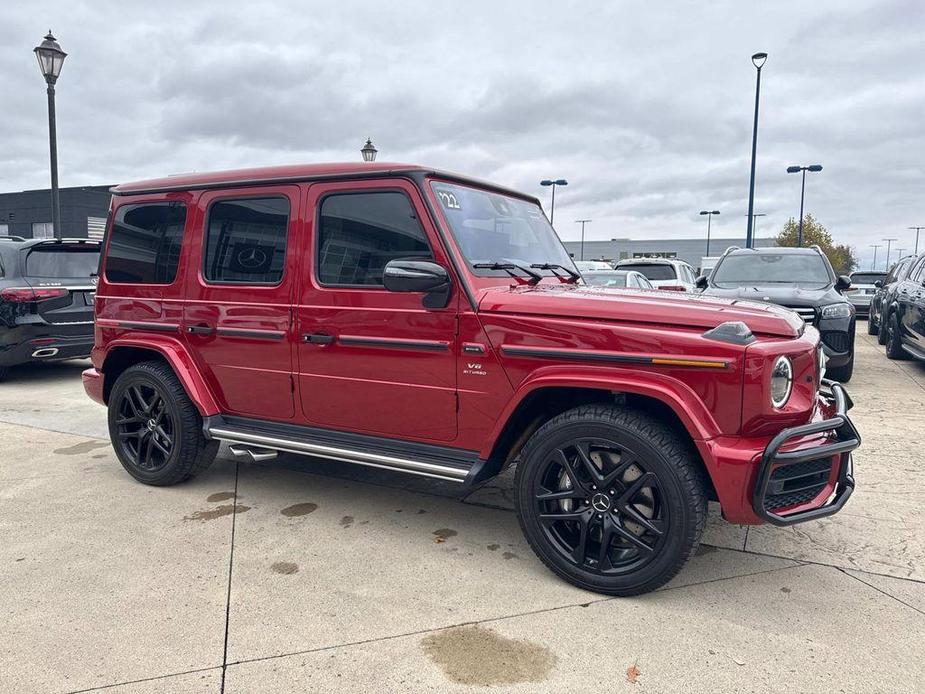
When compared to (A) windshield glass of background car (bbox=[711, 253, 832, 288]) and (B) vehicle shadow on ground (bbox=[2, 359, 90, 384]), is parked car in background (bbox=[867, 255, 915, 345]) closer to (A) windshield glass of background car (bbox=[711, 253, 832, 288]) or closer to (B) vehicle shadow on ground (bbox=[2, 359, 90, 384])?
(A) windshield glass of background car (bbox=[711, 253, 832, 288])

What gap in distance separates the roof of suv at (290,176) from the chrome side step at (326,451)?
1457 mm

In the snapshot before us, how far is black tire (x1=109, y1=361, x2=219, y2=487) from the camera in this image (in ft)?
13.5

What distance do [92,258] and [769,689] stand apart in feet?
28.1

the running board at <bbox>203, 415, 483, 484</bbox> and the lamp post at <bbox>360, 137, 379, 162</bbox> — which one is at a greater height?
the lamp post at <bbox>360, 137, 379, 162</bbox>

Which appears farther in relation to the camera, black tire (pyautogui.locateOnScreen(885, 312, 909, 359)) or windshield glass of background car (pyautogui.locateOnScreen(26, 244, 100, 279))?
black tire (pyautogui.locateOnScreen(885, 312, 909, 359))

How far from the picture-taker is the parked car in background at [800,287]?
23.7 feet

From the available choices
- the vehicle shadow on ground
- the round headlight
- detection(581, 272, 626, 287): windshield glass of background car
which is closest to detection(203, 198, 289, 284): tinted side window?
the round headlight

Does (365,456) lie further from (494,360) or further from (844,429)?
(844,429)

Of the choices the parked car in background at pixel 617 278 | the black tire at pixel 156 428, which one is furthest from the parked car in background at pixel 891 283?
the black tire at pixel 156 428

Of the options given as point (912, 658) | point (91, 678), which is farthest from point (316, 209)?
point (912, 658)

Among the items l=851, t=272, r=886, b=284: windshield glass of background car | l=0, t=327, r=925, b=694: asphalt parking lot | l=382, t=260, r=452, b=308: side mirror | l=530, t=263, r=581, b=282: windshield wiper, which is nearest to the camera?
l=0, t=327, r=925, b=694: asphalt parking lot

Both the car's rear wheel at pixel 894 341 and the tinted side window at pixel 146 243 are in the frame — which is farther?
the car's rear wheel at pixel 894 341

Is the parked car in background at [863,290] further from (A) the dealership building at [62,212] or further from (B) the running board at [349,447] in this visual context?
(A) the dealership building at [62,212]

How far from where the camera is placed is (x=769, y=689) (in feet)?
7.43
